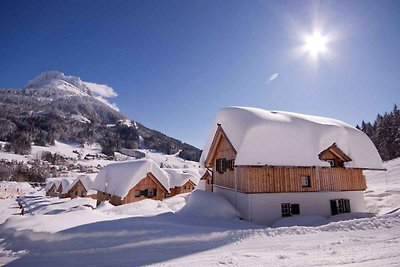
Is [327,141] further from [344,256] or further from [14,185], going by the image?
[14,185]

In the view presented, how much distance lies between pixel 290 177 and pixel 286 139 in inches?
110

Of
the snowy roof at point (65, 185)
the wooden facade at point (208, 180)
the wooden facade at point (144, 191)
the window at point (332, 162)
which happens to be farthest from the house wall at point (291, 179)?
the snowy roof at point (65, 185)

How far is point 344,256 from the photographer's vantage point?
302 inches

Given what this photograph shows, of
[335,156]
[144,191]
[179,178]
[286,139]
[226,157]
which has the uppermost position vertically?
[286,139]

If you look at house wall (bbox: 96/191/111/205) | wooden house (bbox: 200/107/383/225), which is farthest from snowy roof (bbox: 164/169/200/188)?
wooden house (bbox: 200/107/383/225)

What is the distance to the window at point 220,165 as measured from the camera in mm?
20809

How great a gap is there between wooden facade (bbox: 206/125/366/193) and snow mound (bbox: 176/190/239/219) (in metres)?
1.66

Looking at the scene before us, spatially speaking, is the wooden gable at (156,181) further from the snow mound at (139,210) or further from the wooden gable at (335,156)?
the wooden gable at (335,156)

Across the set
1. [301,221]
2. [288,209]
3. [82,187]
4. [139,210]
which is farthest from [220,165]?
[82,187]

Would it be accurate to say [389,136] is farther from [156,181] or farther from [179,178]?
[156,181]

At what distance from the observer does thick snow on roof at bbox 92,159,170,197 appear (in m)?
29.9

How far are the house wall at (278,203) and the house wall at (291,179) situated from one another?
1.26 ft

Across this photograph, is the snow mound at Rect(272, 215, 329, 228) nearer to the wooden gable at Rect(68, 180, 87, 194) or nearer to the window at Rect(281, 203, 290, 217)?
the window at Rect(281, 203, 290, 217)

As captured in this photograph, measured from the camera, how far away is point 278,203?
17.5 metres
